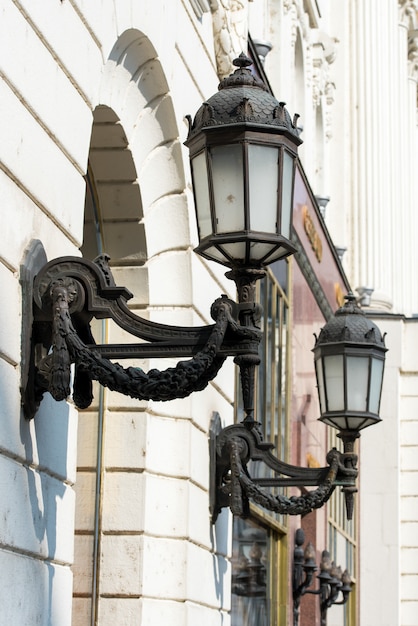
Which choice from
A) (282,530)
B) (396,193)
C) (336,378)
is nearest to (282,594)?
(282,530)

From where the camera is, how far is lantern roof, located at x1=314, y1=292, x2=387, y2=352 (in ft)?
31.9

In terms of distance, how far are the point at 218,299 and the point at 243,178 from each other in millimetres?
489

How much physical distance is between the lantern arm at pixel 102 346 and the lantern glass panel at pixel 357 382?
3595 millimetres

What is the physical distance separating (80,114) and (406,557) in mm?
18004

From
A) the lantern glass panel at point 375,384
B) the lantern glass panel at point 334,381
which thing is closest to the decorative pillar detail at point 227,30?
the lantern glass panel at point 334,381

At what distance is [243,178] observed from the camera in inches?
225

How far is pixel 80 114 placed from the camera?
22.8ft

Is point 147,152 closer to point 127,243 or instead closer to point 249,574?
point 127,243

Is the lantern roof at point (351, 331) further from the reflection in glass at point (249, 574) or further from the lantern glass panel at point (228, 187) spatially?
the lantern glass panel at point (228, 187)

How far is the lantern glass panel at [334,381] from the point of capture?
31.6 feet

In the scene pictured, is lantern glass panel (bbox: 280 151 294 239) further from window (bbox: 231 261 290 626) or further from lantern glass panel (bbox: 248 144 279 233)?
window (bbox: 231 261 290 626)

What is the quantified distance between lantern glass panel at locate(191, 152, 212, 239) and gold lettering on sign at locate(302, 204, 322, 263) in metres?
10.5

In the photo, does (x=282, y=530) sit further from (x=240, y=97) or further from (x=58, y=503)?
(x=240, y=97)

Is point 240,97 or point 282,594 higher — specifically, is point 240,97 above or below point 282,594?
above
